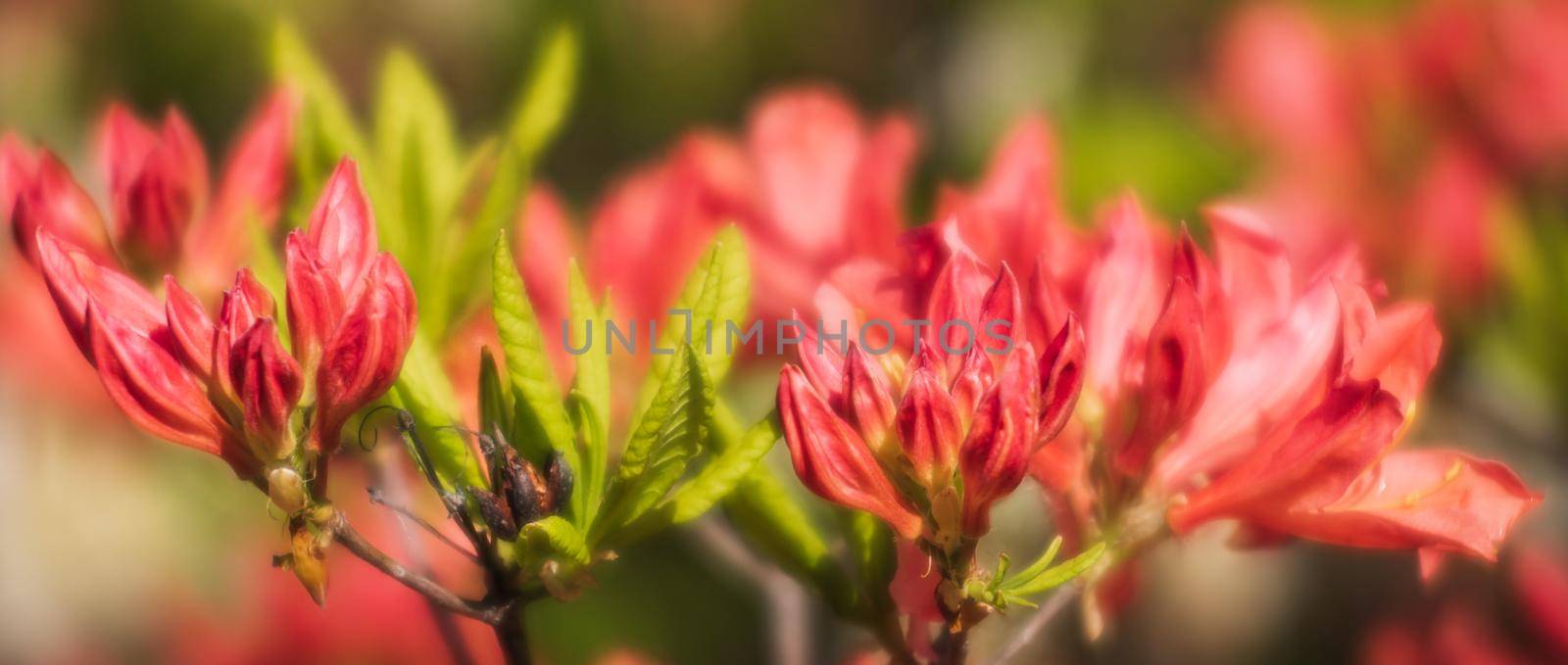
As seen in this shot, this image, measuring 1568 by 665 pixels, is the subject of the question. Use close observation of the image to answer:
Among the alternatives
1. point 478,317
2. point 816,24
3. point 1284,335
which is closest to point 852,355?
point 1284,335

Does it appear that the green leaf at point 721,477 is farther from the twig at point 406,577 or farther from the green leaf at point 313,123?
the green leaf at point 313,123

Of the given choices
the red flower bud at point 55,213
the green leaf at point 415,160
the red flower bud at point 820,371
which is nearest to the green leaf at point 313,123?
the green leaf at point 415,160

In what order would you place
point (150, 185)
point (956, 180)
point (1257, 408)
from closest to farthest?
point (1257, 408) < point (150, 185) < point (956, 180)

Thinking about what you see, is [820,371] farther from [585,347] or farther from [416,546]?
[416,546]

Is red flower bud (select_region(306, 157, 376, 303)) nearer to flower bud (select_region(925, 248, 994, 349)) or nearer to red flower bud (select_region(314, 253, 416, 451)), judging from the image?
red flower bud (select_region(314, 253, 416, 451))

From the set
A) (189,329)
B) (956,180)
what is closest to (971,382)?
(189,329)

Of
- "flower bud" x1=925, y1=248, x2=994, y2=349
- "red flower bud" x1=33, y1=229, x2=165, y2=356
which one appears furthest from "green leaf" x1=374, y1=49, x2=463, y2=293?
"flower bud" x1=925, y1=248, x2=994, y2=349

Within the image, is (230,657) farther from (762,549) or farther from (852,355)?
(852,355)
